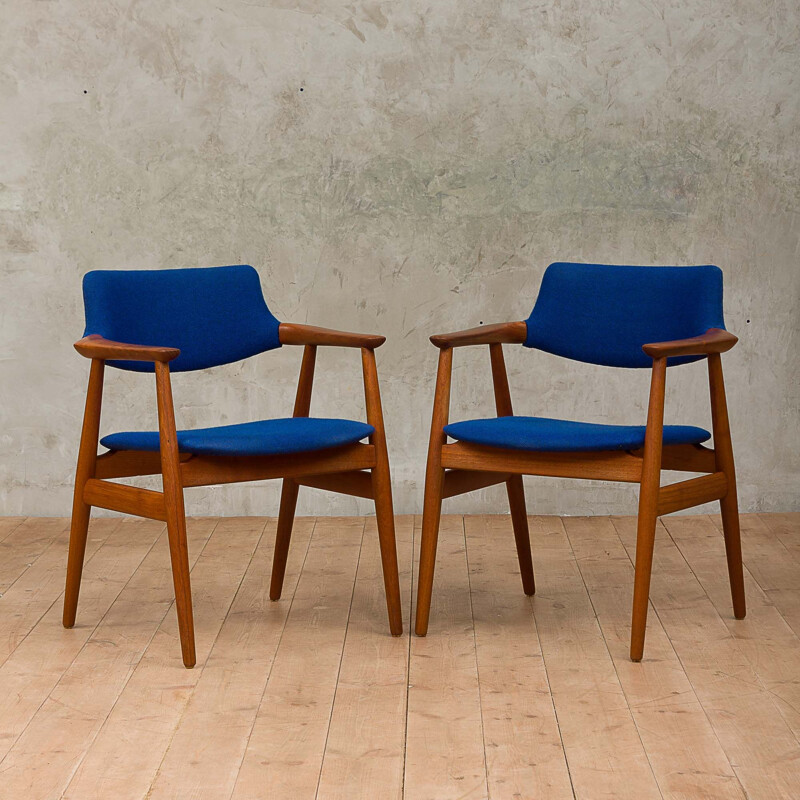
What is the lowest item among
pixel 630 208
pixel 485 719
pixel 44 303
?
pixel 485 719

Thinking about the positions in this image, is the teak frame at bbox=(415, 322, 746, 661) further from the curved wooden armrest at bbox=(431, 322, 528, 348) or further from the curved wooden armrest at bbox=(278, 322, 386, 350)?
the curved wooden armrest at bbox=(278, 322, 386, 350)

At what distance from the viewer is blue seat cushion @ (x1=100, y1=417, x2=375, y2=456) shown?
2.25 metres

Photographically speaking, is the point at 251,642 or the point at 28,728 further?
the point at 251,642

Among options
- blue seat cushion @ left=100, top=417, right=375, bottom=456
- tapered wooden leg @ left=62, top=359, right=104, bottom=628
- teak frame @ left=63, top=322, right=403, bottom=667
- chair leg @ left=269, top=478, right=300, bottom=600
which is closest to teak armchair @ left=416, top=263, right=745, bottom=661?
teak frame @ left=63, top=322, right=403, bottom=667

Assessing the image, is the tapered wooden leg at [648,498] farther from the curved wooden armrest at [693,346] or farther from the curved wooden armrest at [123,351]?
the curved wooden armrest at [123,351]

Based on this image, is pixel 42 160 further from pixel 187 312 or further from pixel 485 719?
pixel 485 719

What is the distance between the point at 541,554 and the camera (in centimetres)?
318

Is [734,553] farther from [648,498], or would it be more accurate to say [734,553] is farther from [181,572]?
[181,572]

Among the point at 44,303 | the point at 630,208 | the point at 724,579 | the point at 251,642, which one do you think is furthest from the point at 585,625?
the point at 44,303

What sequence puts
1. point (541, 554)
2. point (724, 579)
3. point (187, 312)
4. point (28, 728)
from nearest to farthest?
point (28, 728)
point (187, 312)
point (724, 579)
point (541, 554)

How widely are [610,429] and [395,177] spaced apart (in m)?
→ 1.45

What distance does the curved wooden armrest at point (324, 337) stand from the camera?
252 centimetres

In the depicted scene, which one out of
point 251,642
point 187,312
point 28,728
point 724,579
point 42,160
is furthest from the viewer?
point 42,160

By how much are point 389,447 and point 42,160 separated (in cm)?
151
